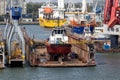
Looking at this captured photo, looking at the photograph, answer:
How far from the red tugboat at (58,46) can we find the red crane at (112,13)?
1246 centimetres

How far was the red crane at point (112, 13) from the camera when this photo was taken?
47.8 m

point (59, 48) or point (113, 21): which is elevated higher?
point (113, 21)

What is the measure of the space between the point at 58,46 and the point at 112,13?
1425 centimetres

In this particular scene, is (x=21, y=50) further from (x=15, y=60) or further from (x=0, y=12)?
(x=0, y=12)

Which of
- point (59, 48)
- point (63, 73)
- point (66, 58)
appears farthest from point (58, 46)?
point (63, 73)

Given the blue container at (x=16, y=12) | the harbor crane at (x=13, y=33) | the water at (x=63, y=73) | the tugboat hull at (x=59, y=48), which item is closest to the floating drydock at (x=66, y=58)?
the tugboat hull at (x=59, y=48)

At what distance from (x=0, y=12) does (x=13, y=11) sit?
103 meters

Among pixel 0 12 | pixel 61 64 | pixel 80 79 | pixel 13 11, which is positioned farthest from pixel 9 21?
pixel 0 12

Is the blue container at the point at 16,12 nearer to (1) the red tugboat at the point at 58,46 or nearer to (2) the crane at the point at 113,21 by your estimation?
(1) the red tugboat at the point at 58,46

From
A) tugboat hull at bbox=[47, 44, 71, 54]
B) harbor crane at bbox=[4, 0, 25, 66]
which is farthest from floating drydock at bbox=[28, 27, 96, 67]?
harbor crane at bbox=[4, 0, 25, 66]

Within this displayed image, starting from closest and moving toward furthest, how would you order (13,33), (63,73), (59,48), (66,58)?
1. (63,73)
2. (13,33)
3. (59,48)
4. (66,58)

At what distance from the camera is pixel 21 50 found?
3469 cm

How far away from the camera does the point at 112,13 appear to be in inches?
1907

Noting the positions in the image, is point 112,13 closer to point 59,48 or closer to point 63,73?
point 59,48
